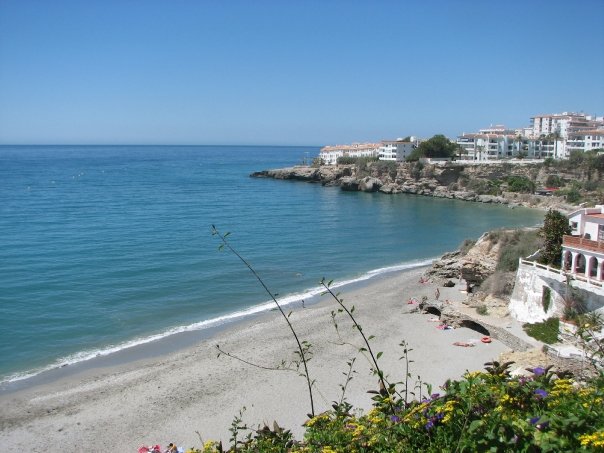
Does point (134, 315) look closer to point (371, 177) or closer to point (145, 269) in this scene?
point (145, 269)

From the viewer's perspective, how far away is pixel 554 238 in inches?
867

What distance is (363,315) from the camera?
27078 millimetres

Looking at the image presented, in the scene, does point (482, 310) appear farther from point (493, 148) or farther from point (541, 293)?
point (493, 148)

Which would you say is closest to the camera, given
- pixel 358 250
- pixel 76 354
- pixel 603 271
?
pixel 603 271

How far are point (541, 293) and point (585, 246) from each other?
2429 millimetres

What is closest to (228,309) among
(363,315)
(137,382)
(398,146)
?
(363,315)

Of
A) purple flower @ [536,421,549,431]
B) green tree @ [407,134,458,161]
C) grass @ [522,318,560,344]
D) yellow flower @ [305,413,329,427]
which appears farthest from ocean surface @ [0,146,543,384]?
green tree @ [407,134,458,161]

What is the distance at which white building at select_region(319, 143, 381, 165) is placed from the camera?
12353 centimetres

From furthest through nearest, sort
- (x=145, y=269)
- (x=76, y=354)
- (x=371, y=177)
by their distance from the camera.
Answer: (x=371, y=177), (x=145, y=269), (x=76, y=354)

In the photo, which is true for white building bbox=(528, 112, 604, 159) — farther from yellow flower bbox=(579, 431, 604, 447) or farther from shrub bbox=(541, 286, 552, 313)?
yellow flower bbox=(579, 431, 604, 447)

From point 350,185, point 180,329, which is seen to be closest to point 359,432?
point 180,329

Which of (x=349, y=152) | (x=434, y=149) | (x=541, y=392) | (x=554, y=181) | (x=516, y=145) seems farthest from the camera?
(x=349, y=152)

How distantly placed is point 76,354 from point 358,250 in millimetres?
26126

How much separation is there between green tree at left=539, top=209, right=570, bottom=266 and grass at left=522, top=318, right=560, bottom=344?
2931 millimetres
